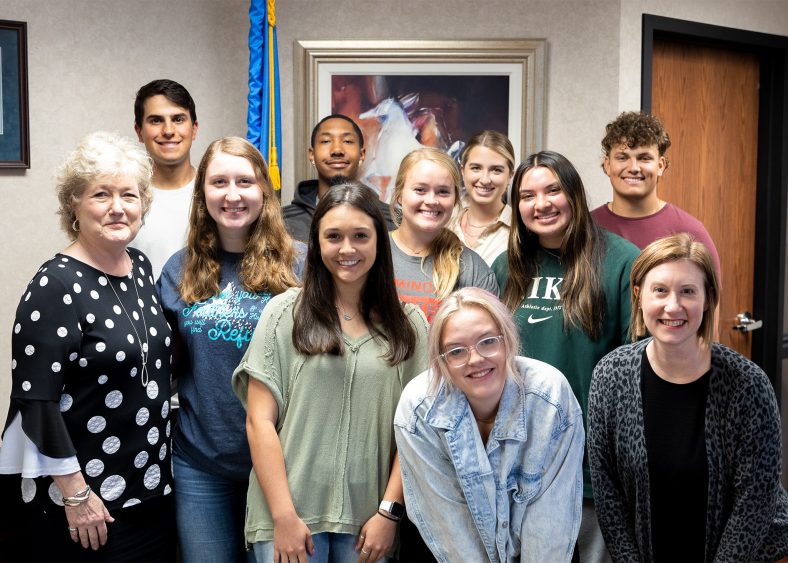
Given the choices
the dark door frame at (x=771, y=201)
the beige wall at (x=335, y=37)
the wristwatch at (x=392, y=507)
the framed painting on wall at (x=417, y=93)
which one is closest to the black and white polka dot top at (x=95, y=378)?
the wristwatch at (x=392, y=507)

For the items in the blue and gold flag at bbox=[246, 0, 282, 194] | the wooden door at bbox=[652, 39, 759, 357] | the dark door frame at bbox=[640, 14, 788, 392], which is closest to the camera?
the blue and gold flag at bbox=[246, 0, 282, 194]

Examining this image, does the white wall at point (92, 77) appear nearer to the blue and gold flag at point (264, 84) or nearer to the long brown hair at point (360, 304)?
the blue and gold flag at point (264, 84)

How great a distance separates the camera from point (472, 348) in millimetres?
1810

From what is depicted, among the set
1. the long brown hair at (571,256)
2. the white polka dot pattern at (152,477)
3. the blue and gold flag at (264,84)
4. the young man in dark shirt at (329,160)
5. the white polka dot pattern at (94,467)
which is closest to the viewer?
the white polka dot pattern at (94,467)

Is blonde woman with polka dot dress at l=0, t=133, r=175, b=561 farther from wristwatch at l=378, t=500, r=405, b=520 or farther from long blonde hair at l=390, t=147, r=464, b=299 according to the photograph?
long blonde hair at l=390, t=147, r=464, b=299

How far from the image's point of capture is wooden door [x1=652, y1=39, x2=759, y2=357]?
3832 mm

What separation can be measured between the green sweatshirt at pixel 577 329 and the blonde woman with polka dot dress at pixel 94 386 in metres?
0.96

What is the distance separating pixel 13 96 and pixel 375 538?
228 cm

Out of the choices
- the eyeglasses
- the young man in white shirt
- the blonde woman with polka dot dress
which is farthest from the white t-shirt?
the eyeglasses

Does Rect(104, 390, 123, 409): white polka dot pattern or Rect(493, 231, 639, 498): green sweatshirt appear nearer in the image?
Rect(104, 390, 123, 409): white polka dot pattern

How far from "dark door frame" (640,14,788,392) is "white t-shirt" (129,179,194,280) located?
2778 millimetres

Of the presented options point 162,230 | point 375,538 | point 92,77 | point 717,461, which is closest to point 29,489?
point 375,538

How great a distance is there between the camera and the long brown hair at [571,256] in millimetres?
2113

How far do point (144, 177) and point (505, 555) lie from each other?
1.28 metres
